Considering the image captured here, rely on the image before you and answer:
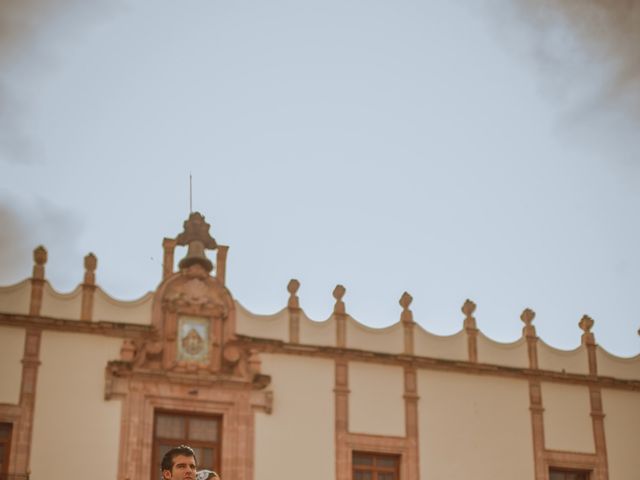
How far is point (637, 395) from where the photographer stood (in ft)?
85.1

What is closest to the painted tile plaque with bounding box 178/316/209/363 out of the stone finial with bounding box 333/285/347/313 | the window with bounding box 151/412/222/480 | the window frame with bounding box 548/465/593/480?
the window with bounding box 151/412/222/480

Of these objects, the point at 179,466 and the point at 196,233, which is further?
the point at 196,233

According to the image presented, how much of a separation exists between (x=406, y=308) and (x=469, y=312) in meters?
1.42

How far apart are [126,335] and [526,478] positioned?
831cm

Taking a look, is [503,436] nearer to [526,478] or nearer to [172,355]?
[526,478]

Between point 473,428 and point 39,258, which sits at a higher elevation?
point 39,258

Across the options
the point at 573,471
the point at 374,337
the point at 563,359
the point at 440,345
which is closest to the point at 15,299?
the point at 374,337

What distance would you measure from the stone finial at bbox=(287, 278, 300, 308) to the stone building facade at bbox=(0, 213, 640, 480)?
0.03m

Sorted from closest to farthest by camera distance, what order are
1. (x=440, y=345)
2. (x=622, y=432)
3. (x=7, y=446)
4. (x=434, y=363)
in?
(x=7, y=446)
(x=434, y=363)
(x=440, y=345)
(x=622, y=432)

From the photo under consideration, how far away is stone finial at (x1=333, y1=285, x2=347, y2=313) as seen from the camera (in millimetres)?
23891

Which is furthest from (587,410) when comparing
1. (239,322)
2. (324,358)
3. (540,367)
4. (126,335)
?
(126,335)

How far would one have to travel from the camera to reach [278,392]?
2288cm

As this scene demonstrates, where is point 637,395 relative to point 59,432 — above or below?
above

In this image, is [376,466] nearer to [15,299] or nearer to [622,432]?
[622,432]
